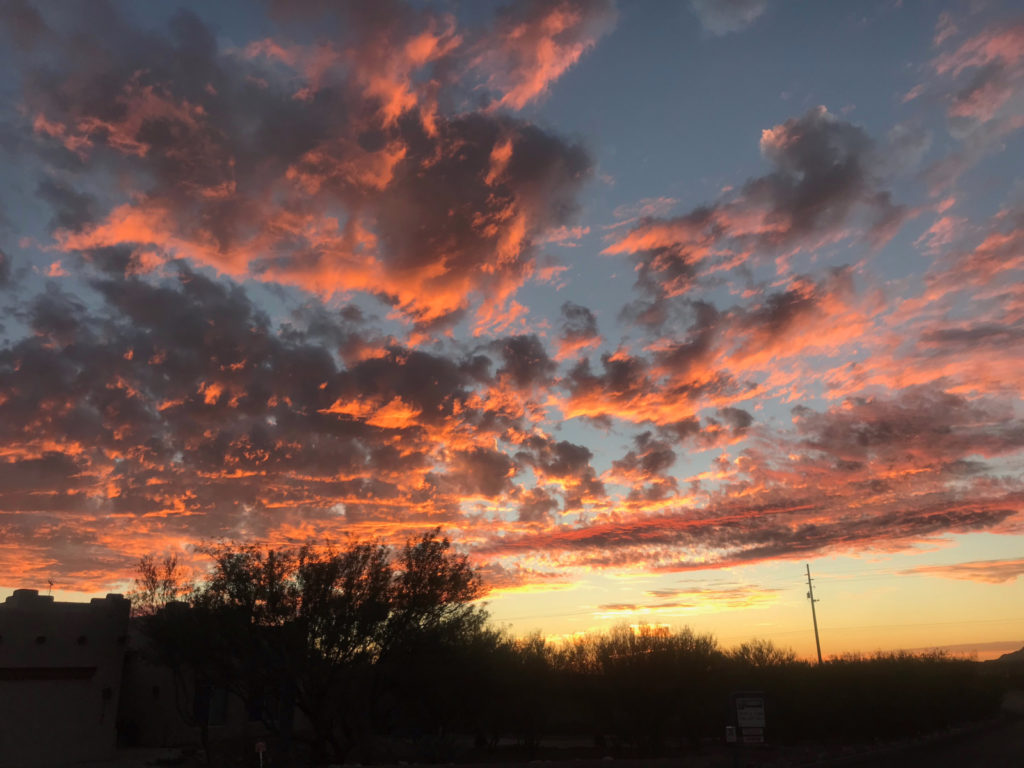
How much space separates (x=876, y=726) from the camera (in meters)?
39.8

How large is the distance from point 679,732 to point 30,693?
26744 millimetres

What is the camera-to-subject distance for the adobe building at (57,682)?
82.6 ft

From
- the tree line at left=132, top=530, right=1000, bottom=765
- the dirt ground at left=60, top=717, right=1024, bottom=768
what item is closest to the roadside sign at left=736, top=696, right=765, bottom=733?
the dirt ground at left=60, top=717, right=1024, bottom=768

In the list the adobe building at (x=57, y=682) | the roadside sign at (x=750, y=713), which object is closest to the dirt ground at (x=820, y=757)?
the roadside sign at (x=750, y=713)

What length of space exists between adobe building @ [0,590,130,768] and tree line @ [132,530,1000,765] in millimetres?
2046

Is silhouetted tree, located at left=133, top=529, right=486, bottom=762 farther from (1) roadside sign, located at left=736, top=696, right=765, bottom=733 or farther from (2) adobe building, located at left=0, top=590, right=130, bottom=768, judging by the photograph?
(1) roadside sign, located at left=736, top=696, right=765, bottom=733

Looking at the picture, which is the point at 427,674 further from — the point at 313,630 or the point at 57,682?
the point at 57,682

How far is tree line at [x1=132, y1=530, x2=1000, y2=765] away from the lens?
25.2m

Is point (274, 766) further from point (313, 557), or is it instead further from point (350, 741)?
point (313, 557)

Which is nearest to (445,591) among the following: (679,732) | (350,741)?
(350,741)

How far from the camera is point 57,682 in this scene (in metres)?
26.3

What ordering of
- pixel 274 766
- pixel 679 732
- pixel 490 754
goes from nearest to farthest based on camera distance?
pixel 274 766 < pixel 490 754 < pixel 679 732

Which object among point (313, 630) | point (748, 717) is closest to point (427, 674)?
point (313, 630)

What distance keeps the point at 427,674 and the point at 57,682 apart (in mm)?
12697
